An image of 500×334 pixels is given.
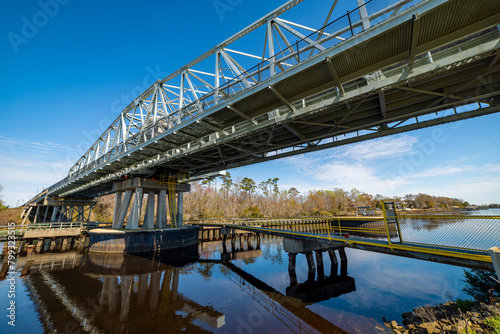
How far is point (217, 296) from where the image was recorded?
10.5 m

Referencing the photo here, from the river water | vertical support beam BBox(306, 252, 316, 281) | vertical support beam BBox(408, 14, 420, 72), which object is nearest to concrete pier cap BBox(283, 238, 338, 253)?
vertical support beam BBox(306, 252, 316, 281)

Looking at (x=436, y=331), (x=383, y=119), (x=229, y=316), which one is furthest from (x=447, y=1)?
(x=229, y=316)

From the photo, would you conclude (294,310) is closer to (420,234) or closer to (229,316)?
(229,316)

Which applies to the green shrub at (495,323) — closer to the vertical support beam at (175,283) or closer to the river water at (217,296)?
the river water at (217,296)

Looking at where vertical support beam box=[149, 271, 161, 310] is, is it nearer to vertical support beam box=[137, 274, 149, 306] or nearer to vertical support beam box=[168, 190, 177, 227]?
vertical support beam box=[137, 274, 149, 306]

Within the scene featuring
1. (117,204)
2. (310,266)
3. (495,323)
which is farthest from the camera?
(117,204)

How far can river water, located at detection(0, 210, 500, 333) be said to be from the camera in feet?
25.5

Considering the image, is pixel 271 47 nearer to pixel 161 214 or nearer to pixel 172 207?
pixel 172 207

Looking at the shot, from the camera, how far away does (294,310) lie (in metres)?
9.03

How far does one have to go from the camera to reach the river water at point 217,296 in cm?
776

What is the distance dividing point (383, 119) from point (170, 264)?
1930cm

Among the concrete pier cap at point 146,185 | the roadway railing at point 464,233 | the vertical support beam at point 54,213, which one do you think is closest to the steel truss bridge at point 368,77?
the roadway railing at point 464,233

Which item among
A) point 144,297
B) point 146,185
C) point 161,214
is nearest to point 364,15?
point 144,297

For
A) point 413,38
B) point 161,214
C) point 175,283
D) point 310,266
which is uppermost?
point 413,38
